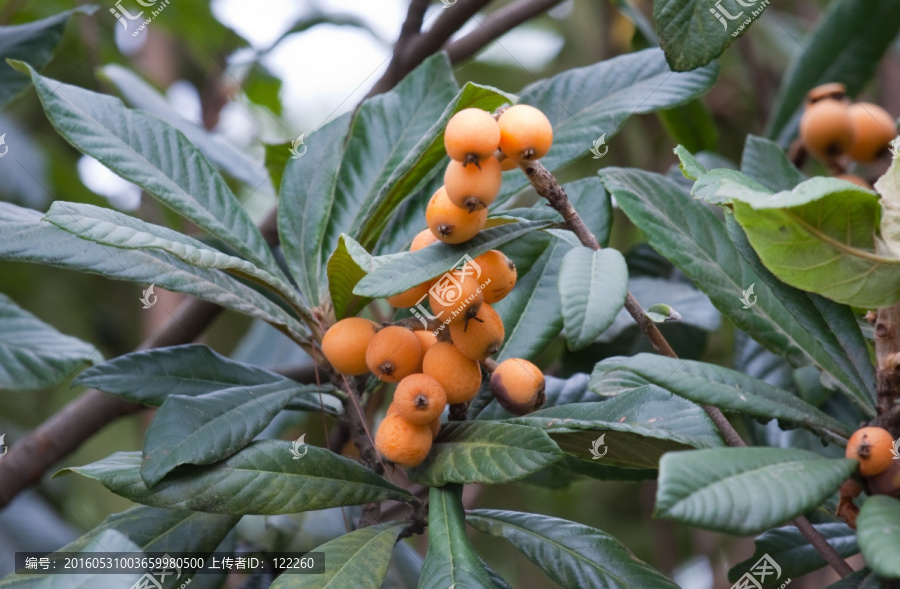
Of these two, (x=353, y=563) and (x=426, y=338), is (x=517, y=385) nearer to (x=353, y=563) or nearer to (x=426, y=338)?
(x=426, y=338)

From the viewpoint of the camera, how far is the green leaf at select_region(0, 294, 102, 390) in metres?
1.01

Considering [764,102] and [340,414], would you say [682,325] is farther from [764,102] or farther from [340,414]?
[764,102]

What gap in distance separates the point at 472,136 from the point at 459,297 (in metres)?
0.13

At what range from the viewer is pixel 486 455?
0.68 meters

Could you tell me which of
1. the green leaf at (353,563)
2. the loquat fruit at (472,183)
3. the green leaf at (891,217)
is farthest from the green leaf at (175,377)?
the green leaf at (891,217)

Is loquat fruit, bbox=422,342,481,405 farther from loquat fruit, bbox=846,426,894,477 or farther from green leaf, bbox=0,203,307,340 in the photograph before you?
loquat fruit, bbox=846,426,894,477

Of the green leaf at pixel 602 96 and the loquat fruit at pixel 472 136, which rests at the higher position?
the loquat fruit at pixel 472 136

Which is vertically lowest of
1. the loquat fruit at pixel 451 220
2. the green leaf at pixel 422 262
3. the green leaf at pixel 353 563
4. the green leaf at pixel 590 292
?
the green leaf at pixel 353 563

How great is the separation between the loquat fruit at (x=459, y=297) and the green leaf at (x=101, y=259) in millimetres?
242

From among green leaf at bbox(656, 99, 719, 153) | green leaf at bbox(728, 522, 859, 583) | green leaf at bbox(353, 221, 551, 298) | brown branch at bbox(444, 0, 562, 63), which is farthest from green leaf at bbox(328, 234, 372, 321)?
green leaf at bbox(656, 99, 719, 153)

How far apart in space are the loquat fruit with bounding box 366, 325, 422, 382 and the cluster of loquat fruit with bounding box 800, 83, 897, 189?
808 mm

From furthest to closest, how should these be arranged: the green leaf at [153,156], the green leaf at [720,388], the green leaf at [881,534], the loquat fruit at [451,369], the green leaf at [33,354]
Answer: the green leaf at [33,354] < the green leaf at [153,156] < the loquat fruit at [451,369] < the green leaf at [720,388] < the green leaf at [881,534]

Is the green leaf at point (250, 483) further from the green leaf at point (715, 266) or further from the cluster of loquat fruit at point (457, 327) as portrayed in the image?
the green leaf at point (715, 266)

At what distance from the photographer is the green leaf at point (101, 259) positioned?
750 millimetres
